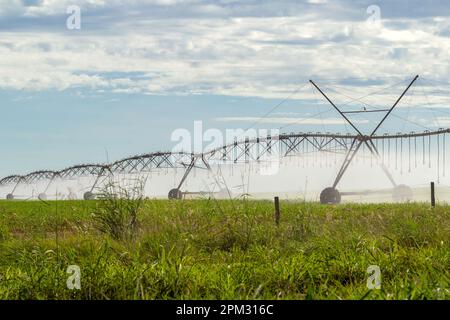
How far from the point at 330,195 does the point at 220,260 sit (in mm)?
46549

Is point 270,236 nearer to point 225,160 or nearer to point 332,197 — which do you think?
point 332,197

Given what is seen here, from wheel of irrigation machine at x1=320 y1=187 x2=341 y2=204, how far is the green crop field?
40768mm

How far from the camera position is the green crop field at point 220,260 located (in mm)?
7469

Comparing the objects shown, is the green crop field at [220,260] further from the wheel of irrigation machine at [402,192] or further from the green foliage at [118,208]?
the wheel of irrigation machine at [402,192]

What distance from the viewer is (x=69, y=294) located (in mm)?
7535

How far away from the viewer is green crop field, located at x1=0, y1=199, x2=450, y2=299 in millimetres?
7469

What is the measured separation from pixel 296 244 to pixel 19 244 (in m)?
4.92

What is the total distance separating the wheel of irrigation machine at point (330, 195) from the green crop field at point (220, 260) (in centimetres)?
4077

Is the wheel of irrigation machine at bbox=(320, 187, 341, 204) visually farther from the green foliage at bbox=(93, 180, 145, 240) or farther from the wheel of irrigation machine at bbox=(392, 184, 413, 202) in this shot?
the green foliage at bbox=(93, 180, 145, 240)

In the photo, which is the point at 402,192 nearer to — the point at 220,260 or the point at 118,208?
the point at 118,208

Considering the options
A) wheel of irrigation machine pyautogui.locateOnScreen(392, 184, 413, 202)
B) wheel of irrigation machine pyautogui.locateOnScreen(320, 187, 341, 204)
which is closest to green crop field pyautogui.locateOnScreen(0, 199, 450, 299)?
wheel of irrigation machine pyautogui.locateOnScreen(320, 187, 341, 204)

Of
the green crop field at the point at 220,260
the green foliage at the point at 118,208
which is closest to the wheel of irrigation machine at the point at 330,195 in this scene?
the green crop field at the point at 220,260
